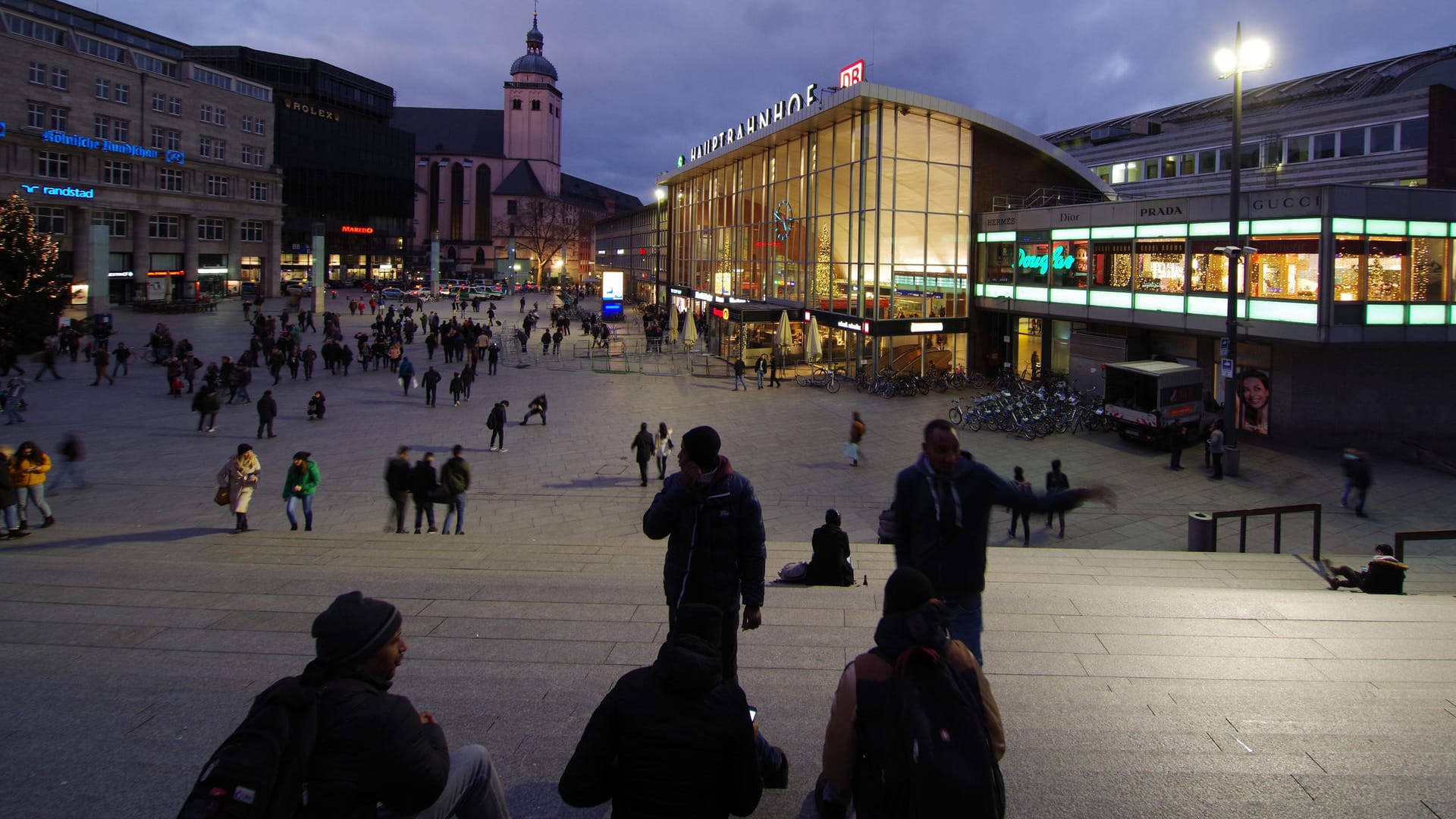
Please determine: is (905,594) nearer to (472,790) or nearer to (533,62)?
(472,790)

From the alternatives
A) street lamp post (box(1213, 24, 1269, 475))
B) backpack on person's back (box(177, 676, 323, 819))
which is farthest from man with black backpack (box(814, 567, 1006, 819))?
street lamp post (box(1213, 24, 1269, 475))

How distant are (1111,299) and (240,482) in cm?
2555

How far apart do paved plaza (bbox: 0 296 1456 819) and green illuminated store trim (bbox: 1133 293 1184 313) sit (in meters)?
10.4

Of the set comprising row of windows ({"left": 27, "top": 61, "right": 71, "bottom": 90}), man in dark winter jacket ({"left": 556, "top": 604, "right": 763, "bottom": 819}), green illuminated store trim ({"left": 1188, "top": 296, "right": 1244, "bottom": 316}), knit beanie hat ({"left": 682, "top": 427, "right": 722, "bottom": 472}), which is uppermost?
row of windows ({"left": 27, "top": 61, "right": 71, "bottom": 90})

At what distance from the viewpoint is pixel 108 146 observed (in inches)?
2133

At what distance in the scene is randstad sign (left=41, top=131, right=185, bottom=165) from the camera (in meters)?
50.1

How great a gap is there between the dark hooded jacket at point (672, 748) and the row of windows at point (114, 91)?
6777 cm

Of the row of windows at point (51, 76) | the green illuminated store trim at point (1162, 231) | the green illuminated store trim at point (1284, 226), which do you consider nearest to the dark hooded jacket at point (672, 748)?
the green illuminated store trim at point (1284, 226)

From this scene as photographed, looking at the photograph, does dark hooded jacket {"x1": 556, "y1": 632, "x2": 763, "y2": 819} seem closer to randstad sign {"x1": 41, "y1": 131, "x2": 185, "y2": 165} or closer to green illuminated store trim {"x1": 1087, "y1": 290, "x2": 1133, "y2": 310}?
green illuminated store trim {"x1": 1087, "y1": 290, "x2": 1133, "y2": 310}

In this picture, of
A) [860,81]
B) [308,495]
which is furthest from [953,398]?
[308,495]

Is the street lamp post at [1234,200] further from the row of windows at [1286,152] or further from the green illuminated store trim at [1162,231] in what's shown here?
the row of windows at [1286,152]

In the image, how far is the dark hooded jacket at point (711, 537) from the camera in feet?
14.4

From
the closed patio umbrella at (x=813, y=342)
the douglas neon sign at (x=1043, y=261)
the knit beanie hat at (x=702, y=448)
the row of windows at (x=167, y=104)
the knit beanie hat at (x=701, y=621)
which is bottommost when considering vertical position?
the knit beanie hat at (x=701, y=621)

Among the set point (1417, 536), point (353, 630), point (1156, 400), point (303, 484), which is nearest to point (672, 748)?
point (353, 630)
